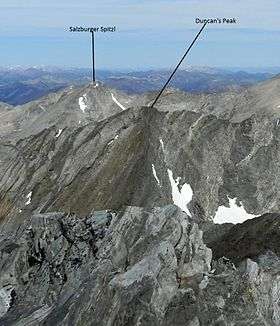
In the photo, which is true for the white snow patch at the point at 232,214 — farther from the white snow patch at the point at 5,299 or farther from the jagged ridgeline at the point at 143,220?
the white snow patch at the point at 5,299

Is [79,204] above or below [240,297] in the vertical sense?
below

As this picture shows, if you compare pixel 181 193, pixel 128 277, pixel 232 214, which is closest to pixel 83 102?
pixel 181 193

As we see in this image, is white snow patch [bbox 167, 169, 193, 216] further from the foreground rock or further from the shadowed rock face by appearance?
the foreground rock

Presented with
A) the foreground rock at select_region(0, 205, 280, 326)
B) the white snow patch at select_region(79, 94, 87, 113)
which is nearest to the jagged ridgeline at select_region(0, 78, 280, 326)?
the foreground rock at select_region(0, 205, 280, 326)

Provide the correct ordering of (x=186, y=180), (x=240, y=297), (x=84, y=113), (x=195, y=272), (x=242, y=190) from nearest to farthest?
(x=240, y=297) → (x=195, y=272) → (x=186, y=180) → (x=242, y=190) → (x=84, y=113)

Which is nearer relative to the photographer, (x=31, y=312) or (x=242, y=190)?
(x=31, y=312)

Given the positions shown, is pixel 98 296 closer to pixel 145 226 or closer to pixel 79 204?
pixel 145 226

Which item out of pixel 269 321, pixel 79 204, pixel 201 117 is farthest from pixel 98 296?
pixel 201 117
